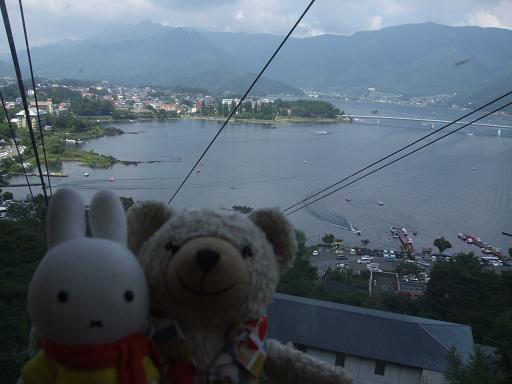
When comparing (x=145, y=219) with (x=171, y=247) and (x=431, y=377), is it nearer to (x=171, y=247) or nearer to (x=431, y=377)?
(x=171, y=247)

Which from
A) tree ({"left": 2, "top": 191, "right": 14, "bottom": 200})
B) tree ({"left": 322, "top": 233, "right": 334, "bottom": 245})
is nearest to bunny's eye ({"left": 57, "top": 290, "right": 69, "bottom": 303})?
tree ({"left": 2, "top": 191, "right": 14, "bottom": 200})

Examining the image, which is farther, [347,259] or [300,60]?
[300,60]

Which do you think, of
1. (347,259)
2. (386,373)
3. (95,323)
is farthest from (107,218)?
(347,259)

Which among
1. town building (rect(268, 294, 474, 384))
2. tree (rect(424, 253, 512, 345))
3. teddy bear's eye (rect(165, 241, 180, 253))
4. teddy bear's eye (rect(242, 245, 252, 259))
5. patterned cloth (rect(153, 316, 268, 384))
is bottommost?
tree (rect(424, 253, 512, 345))

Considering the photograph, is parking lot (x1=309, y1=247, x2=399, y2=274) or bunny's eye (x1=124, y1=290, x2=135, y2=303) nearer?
bunny's eye (x1=124, y1=290, x2=135, y2=303)

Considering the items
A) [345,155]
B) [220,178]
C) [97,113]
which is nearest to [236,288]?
[220,178]

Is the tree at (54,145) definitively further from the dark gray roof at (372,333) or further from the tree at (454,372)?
the tree at (454,372)

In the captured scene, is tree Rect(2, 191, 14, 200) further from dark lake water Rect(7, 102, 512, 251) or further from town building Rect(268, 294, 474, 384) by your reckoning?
town building Rect(268, 294, 474, 384)

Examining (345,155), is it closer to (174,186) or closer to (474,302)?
(174,186)
